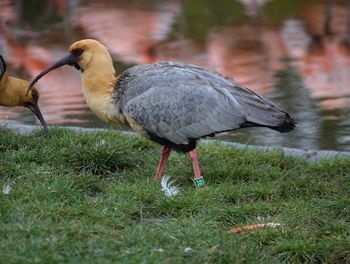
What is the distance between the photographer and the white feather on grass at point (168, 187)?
6544 millimetres

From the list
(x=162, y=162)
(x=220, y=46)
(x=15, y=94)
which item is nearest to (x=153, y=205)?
(x=162, y=162)

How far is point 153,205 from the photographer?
630 cm

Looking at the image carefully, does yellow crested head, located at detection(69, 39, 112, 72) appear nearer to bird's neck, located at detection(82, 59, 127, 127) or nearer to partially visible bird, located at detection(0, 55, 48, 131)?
bird's neck, located at detection(82, 59, 127, 127)

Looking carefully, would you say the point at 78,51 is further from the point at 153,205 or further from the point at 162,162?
the point at 153,205

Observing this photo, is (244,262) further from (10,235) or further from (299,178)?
(299,178)

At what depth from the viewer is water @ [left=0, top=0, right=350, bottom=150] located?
10102 mm

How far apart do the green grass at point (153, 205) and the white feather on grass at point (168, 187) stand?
0.05 meters

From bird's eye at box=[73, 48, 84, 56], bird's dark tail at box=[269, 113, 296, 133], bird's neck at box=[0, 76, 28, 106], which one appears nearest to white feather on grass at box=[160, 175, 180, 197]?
bird's dark tail at box=[269, 113, 296, 133]

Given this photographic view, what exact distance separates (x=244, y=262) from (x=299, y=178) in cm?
195

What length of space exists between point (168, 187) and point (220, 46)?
24.4 ft

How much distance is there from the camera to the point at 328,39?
564 inches

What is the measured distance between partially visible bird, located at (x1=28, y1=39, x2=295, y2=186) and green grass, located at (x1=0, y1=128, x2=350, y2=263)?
1.21 feet

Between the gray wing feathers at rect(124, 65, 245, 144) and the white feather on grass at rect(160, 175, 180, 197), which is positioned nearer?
the white feather on grass at rect(160, 175, 180, 197)

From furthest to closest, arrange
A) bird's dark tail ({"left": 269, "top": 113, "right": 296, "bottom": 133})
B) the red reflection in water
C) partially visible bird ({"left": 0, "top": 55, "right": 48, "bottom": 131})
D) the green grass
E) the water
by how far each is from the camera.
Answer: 1. the red reflection in water
2. the water
3. partially visible bird ({"left": 0, "top": 55, "right": 48, "bottom": 131})
4. bird's dark tail ({"left": 269, "top": 113, "right": 296, "bottom": 133})
5. the green grass
